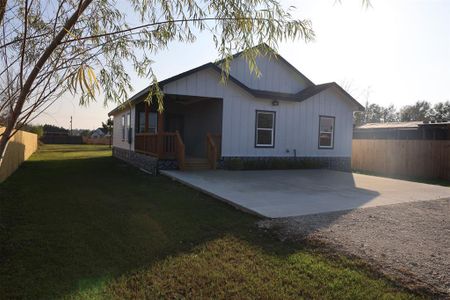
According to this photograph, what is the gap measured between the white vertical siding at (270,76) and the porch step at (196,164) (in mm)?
4153

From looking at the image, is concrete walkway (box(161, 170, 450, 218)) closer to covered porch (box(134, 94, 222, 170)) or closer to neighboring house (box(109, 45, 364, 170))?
covered porch (box(134, 94, 222, 170))

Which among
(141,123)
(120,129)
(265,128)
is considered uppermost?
(141,123)

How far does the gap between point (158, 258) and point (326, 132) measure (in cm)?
1284

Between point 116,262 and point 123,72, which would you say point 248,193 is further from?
point 123,72

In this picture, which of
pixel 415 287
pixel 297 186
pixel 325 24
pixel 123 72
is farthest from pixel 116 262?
pixel 297 186

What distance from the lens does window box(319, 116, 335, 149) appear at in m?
15.3

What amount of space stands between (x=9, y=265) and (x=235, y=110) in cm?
1031

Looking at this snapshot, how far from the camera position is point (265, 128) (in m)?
14.0

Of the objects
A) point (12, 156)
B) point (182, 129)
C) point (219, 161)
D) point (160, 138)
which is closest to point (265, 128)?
point (219, 161)

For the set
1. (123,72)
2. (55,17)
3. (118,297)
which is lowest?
(118,297)

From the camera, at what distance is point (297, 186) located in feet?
31.2

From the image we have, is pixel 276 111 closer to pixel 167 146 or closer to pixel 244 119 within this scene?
pixel 244 119

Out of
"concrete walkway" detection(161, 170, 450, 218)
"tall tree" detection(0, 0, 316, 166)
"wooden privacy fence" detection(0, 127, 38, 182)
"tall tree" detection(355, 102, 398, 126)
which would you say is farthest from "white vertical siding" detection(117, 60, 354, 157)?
"tall tree" detection(355, 102, 398, 126)

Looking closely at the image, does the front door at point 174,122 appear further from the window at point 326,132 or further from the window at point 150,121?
the window at point 326,132
